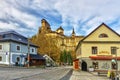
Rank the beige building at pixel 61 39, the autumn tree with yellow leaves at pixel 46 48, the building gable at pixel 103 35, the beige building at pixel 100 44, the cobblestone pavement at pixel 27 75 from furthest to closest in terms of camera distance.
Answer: the beige building at pixel 61 39 → the autumn tree with yellow leaves at pixel 46 48 → the building gable at pixel 103 35 → the beige building at pixel 100 44 → the cobblestone pavement at pixel 27 75

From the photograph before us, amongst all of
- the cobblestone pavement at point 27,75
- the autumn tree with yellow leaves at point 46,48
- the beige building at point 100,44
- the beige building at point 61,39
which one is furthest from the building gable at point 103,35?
the beige building at point 61,39

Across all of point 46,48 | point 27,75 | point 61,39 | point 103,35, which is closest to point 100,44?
point 103,35

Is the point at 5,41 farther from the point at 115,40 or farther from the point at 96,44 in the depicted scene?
the point at 115,40

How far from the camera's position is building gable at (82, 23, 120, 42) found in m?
54.2

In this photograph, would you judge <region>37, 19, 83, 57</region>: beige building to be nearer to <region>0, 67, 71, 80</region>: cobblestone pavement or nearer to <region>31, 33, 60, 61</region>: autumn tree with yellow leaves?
<region>31, 33, 60, 61</region>: autumn tree with yellow leaves

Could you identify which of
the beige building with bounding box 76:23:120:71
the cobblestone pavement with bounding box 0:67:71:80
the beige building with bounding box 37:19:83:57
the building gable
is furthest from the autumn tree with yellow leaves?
the cobblestone pavement with bounding box 0:67:71:80

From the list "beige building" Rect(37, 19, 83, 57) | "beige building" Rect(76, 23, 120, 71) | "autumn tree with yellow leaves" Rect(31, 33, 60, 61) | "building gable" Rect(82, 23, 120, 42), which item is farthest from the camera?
"beige building" Rect(37, 19, 83, 57)

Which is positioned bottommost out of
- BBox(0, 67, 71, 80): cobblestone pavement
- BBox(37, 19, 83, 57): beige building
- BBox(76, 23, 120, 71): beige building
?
BBox(0, 67, 71, 80): cobblestone pavement

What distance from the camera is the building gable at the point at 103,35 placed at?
178 ft

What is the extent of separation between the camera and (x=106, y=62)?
5278 centimetres

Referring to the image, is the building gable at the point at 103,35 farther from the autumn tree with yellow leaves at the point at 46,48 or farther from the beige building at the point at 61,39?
the beige building at the point at 61,39

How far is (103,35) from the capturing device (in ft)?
178

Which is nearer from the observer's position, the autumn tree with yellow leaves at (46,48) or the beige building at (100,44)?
the beige building at (100,44)

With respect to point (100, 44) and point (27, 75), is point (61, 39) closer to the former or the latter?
point (100, 44)
